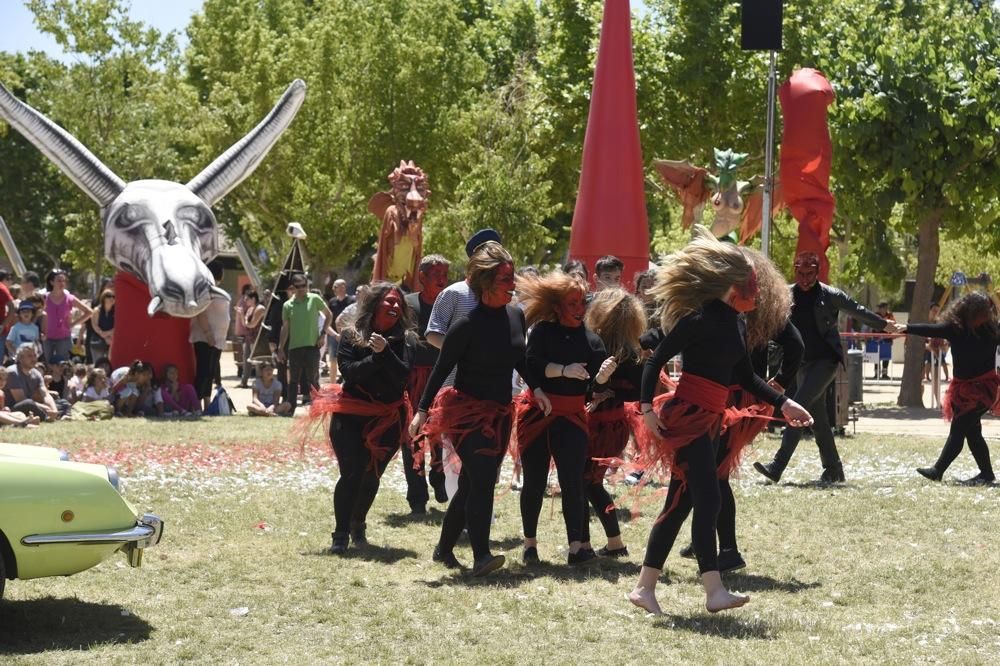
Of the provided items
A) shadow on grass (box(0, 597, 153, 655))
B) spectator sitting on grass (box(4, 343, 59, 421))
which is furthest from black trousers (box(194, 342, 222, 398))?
shadow on grass (box(0, 597, 153, 655))

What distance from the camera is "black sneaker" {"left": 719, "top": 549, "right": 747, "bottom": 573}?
24.6 ft

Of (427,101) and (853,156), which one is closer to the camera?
(853,156)

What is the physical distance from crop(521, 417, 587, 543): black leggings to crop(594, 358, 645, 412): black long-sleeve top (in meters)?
0.47

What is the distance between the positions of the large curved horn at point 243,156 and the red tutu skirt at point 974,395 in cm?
969

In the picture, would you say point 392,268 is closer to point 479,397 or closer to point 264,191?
point 479,397

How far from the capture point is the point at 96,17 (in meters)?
31.8

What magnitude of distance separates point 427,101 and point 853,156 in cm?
1441

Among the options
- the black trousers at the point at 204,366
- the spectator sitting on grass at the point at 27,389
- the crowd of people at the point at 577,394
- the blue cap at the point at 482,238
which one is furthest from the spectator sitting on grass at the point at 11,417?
the blue cap at the point at 482,238

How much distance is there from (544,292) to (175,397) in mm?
9981

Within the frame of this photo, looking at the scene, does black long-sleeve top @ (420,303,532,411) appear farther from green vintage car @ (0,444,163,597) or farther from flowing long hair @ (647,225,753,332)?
green vintage car @ (0,444,163,597)

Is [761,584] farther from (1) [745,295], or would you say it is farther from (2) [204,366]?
(2) [204,366]

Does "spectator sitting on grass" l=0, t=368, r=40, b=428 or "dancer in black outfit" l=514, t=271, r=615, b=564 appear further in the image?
"spectator sitting on grass" l=0, t=368, r=40, b=428

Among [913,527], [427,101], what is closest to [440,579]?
[913,527]

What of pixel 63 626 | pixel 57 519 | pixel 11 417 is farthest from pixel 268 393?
pixel 57 519
